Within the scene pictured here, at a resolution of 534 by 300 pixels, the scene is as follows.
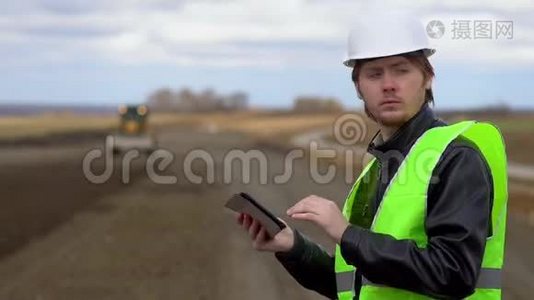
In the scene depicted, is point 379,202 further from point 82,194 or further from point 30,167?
point 30,167

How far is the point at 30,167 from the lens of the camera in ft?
111

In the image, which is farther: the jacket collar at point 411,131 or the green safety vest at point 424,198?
the jacket collar at point 411,131

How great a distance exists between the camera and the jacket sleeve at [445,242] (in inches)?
84.4

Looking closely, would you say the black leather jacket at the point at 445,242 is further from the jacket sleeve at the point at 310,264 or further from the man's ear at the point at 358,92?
the jacket sleeve at the point at 310,264

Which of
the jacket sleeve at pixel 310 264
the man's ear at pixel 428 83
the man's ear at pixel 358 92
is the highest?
the man's ear at pixel 428 83

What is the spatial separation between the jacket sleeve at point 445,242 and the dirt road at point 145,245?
7109 millimetres

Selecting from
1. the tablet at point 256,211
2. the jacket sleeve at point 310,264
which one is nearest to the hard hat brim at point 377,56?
the tablet at point 256,211

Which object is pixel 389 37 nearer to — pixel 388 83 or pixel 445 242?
pixel 388 83

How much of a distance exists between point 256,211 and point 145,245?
1063 cm

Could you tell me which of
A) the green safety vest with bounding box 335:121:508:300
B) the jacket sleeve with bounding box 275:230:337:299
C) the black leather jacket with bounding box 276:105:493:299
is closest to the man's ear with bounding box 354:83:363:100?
the green safety vest with bounding box 335:121:508:300

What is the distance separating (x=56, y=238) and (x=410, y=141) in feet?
39.4

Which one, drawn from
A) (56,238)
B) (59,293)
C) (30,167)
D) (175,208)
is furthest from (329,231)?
(30,167)

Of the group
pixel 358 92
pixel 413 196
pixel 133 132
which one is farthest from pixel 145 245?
pixel 133 132

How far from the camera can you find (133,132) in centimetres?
4300
